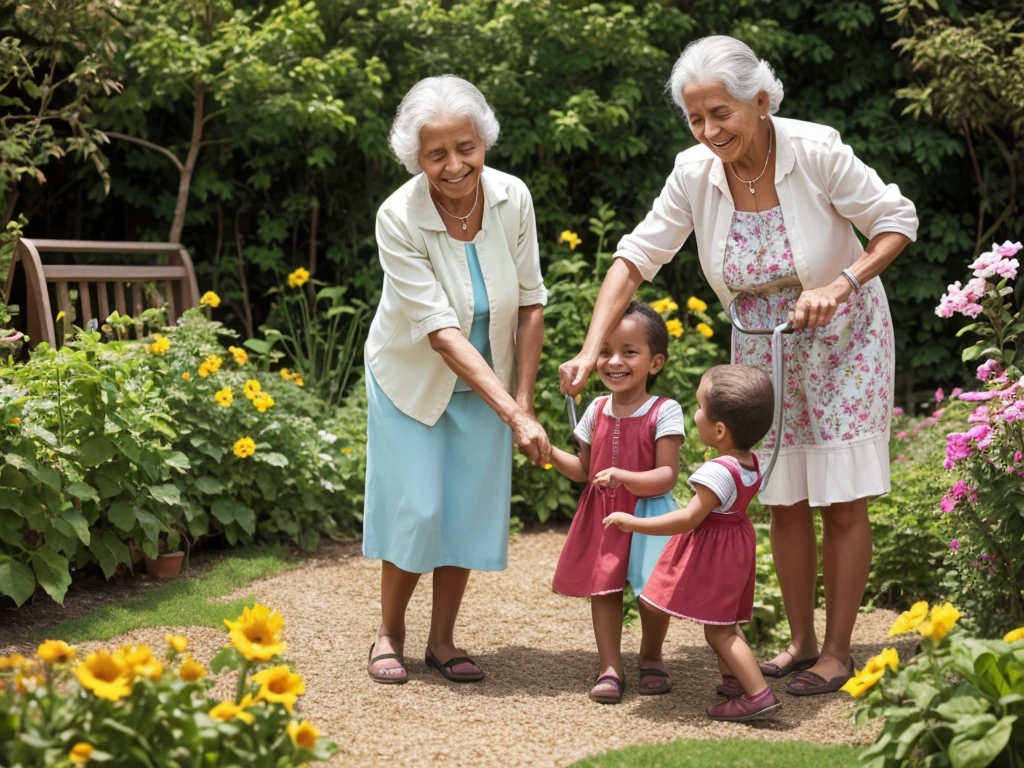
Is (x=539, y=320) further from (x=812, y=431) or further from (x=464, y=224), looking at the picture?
(x=812, y=431)

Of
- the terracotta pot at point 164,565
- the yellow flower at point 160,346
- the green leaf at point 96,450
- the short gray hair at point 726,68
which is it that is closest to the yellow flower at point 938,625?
the short gray hair at point 726,68

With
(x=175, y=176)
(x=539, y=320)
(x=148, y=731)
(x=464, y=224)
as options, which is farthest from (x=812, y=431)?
(x=175, y=176)

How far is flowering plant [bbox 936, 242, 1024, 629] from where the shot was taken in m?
3.38

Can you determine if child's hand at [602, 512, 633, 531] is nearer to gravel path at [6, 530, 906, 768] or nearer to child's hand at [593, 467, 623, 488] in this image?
child's hand at [593, 467, 623, 488]

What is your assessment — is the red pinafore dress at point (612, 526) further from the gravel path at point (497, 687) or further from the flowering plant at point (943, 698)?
the flowering plant at point (943, 698)

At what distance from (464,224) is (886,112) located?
4.33 meters

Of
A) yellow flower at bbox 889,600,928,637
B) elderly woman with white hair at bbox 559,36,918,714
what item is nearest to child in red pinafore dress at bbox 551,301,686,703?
elderly woman with white hair at bbox 559,36,918,714

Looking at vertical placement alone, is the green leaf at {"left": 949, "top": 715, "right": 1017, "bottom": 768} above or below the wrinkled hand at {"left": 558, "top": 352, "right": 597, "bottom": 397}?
below

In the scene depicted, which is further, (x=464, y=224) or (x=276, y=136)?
(x=276, y=136)

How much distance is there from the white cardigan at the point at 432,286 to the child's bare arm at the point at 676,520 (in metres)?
0.70

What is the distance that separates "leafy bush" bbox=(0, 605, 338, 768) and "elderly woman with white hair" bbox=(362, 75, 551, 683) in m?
1.31

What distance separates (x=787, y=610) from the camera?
147 inches

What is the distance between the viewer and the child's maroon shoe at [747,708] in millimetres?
3223

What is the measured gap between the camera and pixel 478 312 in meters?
3.61
